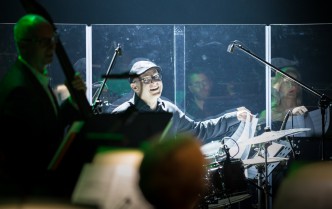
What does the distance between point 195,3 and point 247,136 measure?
4.46 feet

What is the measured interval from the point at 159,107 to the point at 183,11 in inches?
38.1

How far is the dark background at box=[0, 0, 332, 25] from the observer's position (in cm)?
Result: 498

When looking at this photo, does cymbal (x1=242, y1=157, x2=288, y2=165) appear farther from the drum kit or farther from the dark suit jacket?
the dark suit jacket

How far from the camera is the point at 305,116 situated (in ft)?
16.4

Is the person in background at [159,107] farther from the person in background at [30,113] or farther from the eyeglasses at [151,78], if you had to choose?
the person in background at [30,113]

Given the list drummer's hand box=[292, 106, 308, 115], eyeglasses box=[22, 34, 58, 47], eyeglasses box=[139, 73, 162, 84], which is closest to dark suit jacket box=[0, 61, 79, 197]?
eyeglasses box=[22, 34, 58, 47]

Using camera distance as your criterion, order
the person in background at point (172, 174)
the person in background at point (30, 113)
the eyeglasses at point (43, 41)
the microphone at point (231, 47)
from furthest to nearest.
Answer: the microphone at point (231, 47) < the eyeglasses at point (43, 41) < the person in background at point (30, 113) < the person in background at point (172, 174)

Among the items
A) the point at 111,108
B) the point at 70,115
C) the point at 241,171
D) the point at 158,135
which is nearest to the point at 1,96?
the point at 70,115

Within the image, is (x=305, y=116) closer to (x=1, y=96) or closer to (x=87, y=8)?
(x=87, y=8)

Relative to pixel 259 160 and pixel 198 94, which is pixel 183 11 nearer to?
pixel 198 94

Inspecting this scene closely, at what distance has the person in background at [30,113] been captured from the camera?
7.38ft

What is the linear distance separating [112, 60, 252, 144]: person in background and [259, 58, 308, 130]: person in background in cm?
26

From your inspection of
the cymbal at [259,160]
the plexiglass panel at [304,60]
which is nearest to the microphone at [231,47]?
the plexiglass panel at [304,60]

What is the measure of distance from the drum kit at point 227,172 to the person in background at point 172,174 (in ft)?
11.4
